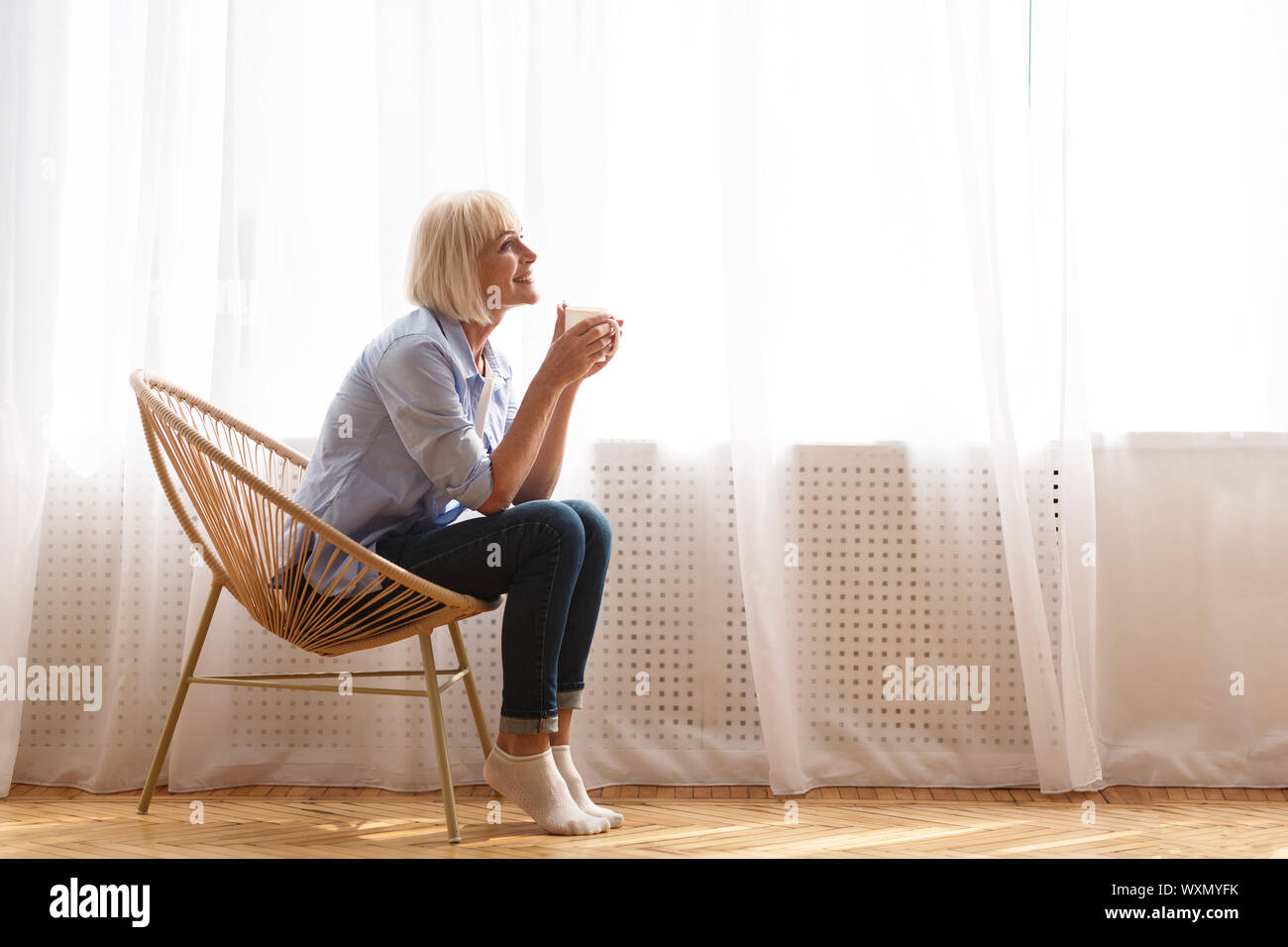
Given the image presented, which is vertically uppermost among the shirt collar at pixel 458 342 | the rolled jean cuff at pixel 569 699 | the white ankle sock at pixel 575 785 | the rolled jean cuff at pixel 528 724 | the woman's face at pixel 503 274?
the woman's face at pixel 503 274

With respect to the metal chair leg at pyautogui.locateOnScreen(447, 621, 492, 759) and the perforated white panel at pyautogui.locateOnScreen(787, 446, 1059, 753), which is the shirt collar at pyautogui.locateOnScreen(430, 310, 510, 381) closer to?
the metal chair leg at pyautogui.locateOnScreen(447, 621, 492, 759)

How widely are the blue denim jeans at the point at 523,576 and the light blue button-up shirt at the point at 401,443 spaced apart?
68mm

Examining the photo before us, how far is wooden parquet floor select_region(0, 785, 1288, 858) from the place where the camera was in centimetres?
195

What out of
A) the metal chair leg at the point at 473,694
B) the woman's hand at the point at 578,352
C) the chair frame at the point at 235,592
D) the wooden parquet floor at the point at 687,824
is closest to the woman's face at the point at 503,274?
the woman's hand at the point at 578,352

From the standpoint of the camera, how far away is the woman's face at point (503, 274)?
204cm

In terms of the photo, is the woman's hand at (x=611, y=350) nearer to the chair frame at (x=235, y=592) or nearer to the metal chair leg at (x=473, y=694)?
the chair frame at (x=235, y=592)

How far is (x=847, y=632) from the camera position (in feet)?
8.01

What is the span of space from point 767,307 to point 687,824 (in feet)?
3.26

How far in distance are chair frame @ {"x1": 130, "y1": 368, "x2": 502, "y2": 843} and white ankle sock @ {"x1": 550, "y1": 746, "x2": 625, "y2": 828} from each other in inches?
7.3

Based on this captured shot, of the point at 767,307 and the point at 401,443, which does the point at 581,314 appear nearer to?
the point at 401,443
